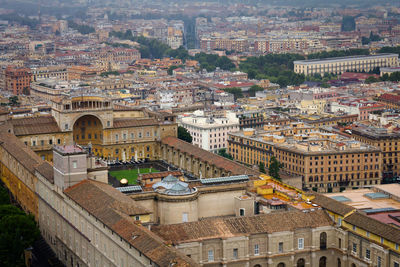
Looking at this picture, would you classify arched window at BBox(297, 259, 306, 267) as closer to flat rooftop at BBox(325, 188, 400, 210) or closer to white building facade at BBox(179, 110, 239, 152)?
flat rooftop at BBox(325, 188, 400, 210)

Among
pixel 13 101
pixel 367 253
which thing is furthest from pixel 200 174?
pixel 13 101

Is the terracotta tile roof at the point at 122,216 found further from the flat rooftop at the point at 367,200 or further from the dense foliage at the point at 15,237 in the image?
the flat rooftop at the point at 367,200

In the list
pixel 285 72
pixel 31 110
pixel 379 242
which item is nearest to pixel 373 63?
pixel 285 72

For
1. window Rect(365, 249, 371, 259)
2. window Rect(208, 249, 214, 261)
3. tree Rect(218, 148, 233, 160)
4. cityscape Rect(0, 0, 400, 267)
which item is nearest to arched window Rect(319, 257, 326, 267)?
cityscape Rect(0, 0, 400, 267)

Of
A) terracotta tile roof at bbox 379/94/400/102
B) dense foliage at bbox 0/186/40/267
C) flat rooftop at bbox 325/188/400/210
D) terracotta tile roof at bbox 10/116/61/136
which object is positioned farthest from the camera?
terracotta tile roof at bbox 379/94/400/102

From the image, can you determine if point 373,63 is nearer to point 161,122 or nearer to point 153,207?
point 161,122

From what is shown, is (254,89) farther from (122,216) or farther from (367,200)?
(122,216)
